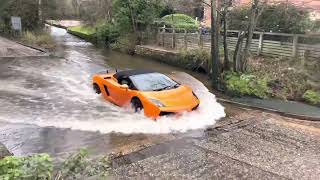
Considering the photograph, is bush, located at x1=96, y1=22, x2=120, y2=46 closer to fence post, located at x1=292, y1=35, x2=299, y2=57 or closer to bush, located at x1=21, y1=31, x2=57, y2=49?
bush, located at x1=21, y1=31, x2=57, y2=49

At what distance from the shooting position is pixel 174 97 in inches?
480

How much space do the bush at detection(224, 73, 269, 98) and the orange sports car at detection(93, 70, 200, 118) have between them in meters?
4.20

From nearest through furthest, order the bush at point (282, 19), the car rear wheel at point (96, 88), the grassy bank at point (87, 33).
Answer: the car rear wheel at point (96, 88) → the bush at point (282, 19) → the grassy bank at point (87, 33)

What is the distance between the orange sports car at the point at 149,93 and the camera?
11820 mm

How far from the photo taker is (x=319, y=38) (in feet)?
58.8

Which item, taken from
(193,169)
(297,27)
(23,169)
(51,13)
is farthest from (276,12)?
(51,13)

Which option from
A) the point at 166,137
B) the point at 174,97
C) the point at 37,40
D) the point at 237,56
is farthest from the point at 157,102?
the point at 37,40

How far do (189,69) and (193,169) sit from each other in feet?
50.8

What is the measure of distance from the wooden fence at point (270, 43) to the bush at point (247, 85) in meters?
2.86

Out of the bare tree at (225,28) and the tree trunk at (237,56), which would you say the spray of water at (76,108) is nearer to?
the bare tree at (225,28)

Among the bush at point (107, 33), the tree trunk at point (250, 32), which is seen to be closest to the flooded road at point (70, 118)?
the tree trunk at point (250, 32)

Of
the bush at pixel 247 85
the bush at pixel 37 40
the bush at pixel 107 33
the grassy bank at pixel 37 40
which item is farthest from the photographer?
the bush at pixel 107 33

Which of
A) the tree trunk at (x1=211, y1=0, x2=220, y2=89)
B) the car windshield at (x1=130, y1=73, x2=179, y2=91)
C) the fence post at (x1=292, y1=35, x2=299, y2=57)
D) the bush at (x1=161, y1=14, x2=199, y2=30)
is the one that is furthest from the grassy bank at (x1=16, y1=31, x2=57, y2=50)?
the car windshield at (x1=130, y1=73, x2=179, y2=91)

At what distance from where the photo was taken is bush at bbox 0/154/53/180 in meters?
4.91
